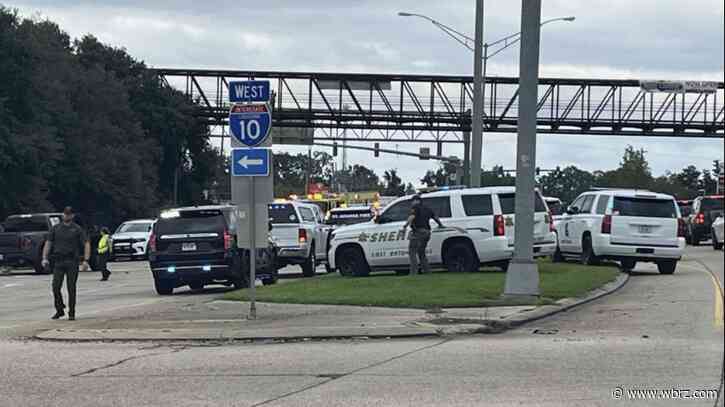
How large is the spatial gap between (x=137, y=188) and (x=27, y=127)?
1428 cm

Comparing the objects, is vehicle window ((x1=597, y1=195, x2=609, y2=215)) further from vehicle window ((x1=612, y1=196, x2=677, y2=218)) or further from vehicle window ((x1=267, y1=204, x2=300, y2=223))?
vehicle window ((x1=267, y1=204, x2=300, y2=223))

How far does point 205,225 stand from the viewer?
25281 millimetres

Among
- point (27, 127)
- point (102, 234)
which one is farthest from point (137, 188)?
point (102, 234)

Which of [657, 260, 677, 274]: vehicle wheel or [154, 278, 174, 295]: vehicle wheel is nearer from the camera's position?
[154, 278, 174, 295]: vehicle wheel

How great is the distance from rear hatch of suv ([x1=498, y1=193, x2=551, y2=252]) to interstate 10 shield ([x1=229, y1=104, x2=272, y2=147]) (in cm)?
948

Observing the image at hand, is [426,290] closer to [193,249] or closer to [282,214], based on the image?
[193,249]

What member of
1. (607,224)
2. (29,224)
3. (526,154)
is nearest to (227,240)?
(526,154)

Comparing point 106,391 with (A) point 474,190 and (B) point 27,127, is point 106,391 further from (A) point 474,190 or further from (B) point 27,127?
(B) point 27,127

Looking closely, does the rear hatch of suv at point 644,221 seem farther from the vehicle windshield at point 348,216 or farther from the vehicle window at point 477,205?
the vehicle windshield at point 348,216

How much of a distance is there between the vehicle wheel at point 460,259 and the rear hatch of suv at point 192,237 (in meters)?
4.93

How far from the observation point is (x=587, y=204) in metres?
29.7

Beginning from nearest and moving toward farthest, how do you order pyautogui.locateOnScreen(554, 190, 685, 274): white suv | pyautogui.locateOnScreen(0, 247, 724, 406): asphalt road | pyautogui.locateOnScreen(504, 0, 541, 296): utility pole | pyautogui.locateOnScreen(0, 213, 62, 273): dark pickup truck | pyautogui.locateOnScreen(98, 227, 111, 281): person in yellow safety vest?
pyautogui.locateOnScreen(0, 247, 724, 406): asphalt road, pyautogui.locateOnScreen(504, 0, 541, 296): utility pole, pyautogui.locateOnScreen(554, 190, 685, 274): white suv, pyautogui.locateOnScreen(98, 227, 111, 281): person in yellow safety vest, pyautogui.locateOnScreen(0, 213, 62, 273): dark pickup truck

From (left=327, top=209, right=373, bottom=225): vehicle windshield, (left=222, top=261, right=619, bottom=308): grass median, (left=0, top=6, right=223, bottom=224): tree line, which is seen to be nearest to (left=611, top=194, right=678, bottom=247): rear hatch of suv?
(left=222, top=261, right=619, bottom=308): grass median

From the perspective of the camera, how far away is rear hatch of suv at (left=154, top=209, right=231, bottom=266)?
25.0 metres
